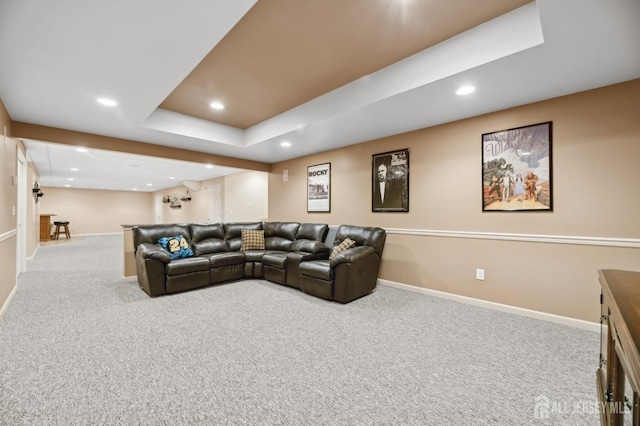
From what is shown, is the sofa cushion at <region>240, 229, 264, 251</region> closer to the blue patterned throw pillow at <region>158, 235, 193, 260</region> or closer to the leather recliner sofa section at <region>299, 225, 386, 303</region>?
the blue patterned throw pillow at <region>158, 235, 193, 260</region>

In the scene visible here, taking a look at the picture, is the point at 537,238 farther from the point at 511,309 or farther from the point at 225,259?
the point at 225,259

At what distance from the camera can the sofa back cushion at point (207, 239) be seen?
470cm

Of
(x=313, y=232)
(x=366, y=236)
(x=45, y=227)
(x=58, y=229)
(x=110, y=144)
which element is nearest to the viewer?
(x=366, y=236)

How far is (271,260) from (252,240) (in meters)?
1.01

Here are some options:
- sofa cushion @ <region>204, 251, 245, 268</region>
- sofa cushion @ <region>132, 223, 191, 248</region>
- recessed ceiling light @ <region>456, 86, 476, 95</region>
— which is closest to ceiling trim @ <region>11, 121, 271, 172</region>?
sofa cushion @ <region>132, 223, 191, 248</region>

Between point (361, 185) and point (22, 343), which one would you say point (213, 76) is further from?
point (22, 343)

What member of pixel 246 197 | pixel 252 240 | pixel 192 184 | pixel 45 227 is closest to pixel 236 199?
pixel 246 197

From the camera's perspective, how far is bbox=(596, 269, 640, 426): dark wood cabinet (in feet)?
2.67

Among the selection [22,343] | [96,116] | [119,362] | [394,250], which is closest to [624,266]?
[394,250]

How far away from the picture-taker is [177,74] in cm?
249

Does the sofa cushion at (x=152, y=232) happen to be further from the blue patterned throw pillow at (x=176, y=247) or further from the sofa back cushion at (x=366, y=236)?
the sofa back cushion at (x=366, y=236)

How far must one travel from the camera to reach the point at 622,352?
98 centimetres

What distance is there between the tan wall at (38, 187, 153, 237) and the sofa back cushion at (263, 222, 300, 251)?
9370mm

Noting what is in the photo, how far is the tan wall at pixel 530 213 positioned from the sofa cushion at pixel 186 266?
2603mm
